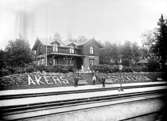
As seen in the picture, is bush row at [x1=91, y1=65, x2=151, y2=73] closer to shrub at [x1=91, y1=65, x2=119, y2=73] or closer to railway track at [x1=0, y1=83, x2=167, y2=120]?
shrub at [x1=91, y1=65, x2=119, y2=73]

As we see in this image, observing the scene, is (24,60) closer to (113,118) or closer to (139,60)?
(113,118)

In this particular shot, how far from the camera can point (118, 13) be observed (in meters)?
2.67

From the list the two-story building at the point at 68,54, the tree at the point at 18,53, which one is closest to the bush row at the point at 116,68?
the two-story building at the point at 68,54

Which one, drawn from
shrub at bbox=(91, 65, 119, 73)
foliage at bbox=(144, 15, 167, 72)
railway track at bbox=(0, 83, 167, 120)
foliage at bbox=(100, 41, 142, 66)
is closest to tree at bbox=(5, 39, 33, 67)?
railway track at bbox=(0, 83, 167, 120)

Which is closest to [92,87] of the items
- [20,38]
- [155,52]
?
[155,52]

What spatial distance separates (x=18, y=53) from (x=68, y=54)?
1.31 meters

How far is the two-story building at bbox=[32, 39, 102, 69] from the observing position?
2.76 m

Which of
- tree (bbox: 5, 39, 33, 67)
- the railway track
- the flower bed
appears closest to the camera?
the railway track

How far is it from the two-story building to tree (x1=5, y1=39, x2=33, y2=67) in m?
0.19

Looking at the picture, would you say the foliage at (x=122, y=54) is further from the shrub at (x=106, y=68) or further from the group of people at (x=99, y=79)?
the group of people at (x=99, y=79)

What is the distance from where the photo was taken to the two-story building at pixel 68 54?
2758mm

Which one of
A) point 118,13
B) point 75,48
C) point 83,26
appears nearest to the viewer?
point 83,26

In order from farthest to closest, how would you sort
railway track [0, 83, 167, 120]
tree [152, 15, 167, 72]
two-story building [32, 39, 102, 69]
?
tree [152, 15, 167, 72] → two-story building [32, 39, 102, 69] → railway track [0, 83, 167, 120]

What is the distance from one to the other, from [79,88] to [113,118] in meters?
0.98
